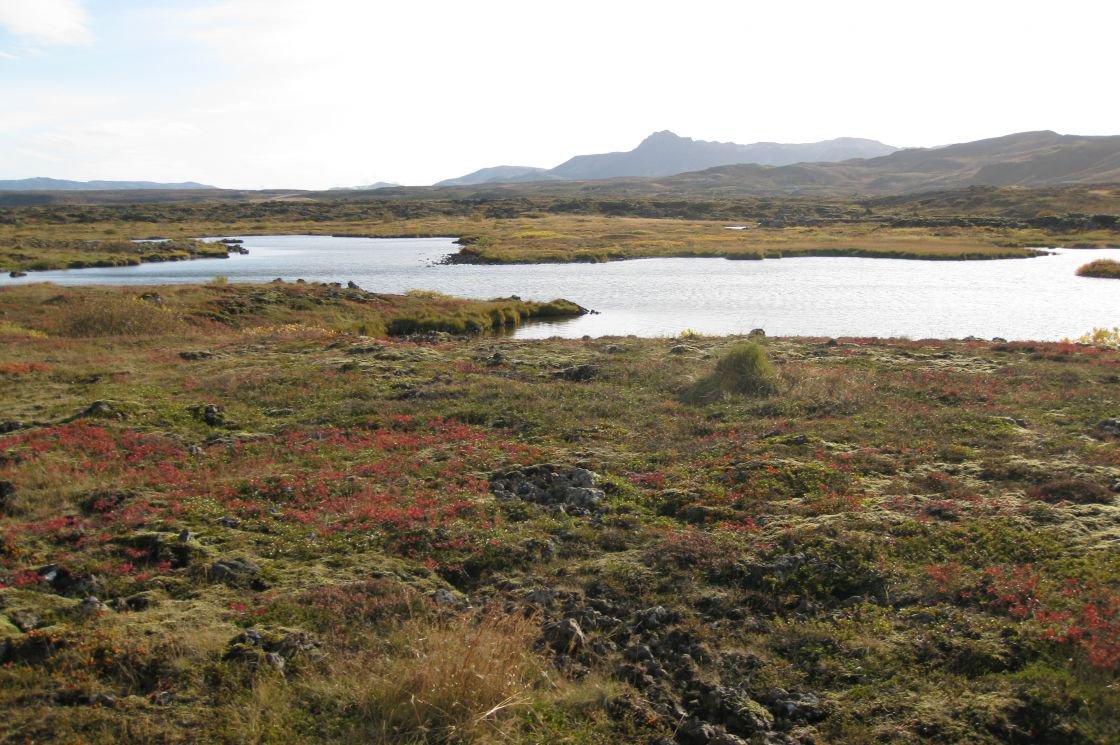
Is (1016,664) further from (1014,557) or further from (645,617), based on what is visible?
(645,617)

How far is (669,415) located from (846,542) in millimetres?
10364

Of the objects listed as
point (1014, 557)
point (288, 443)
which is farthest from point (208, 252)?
point (1014, 557)

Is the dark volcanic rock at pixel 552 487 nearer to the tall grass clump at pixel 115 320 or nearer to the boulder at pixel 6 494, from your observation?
the boulder at pixel 6 494

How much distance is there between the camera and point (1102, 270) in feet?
228

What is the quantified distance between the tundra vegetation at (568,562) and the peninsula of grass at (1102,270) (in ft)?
176

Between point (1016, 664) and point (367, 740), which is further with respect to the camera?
point (1016, 664)

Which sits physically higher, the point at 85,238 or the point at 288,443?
the point at 85,238

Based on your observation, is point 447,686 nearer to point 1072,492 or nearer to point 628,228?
point 1072,492

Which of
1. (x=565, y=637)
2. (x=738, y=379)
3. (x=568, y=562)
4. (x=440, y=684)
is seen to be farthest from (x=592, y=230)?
(x=440, y=684)

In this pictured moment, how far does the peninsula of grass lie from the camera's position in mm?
68425

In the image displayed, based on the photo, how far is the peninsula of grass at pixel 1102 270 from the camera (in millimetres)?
68425

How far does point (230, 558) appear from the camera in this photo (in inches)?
499

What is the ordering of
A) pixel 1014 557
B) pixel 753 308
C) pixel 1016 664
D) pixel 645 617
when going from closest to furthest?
pixel 1016 664, pixel 645 617, pixel 1014 557, pixel 753 308

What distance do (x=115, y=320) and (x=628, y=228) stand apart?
341 ft
